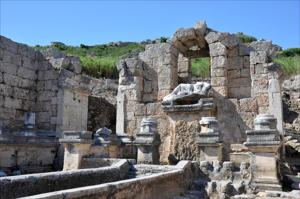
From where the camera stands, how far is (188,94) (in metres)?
9.27

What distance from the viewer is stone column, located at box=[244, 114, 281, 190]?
620cm

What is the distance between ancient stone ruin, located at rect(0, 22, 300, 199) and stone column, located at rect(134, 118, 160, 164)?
0.03 m

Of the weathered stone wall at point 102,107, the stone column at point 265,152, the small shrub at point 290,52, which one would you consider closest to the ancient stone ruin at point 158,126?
the stone column at point 265,152

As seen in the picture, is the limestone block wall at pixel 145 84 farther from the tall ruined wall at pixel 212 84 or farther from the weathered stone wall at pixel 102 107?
the weathered stone wall at pixel 102 107

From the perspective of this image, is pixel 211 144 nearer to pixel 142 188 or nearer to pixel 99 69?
pixel 142 188

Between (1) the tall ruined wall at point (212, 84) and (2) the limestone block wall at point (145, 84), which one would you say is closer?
(1) the tall ruined wall at point (212, 84)

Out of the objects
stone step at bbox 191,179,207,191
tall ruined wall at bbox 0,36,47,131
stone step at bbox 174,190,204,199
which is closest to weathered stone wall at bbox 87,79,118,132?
tall ruined wall at bbox 0,36,47,131

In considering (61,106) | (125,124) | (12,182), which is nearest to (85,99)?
(61,106)

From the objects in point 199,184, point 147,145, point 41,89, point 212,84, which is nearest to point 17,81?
point 41,89

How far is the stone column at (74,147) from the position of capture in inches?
327

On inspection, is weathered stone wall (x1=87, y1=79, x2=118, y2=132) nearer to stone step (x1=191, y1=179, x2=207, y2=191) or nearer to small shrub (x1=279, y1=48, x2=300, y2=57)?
stone step (x1=191, y1=179, x2=207, y2=191)

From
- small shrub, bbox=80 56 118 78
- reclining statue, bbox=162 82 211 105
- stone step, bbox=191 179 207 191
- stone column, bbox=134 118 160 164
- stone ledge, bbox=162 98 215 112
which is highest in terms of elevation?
small shrub, bbox=80 56 118 78

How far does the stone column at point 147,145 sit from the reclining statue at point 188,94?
61.2 inches

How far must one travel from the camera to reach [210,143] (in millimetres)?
7277
